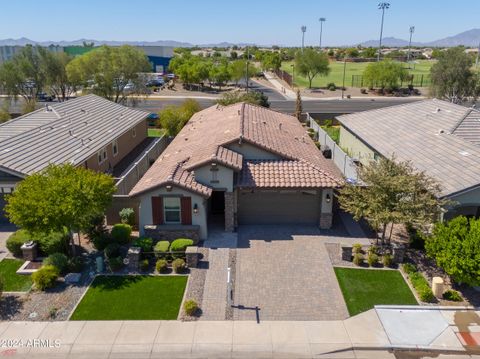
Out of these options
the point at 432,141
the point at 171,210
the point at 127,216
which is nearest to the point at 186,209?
the point at 171,210

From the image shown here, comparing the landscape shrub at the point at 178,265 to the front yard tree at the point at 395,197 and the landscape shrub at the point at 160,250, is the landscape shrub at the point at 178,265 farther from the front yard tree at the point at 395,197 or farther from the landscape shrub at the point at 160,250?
the front yard tree at the point at 395,197

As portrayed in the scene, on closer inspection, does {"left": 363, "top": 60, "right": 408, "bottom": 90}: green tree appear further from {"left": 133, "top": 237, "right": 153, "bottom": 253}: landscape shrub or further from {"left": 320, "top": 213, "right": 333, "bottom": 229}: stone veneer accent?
{"left": 133, "top": 237, "right": 153, "bottom": 253}: landscape shrub

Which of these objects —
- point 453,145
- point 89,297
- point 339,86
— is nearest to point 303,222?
point 453,145

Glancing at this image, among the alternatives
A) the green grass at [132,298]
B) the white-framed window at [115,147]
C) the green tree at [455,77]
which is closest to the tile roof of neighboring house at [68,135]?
the white-framed window at [115,147]

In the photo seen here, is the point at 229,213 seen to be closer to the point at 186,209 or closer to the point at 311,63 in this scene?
the point at 186,209

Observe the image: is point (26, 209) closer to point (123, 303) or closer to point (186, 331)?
point (123, 303)

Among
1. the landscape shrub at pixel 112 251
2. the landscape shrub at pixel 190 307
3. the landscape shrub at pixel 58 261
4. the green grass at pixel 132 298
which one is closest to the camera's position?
the landscape shrub at pixel 190 307
